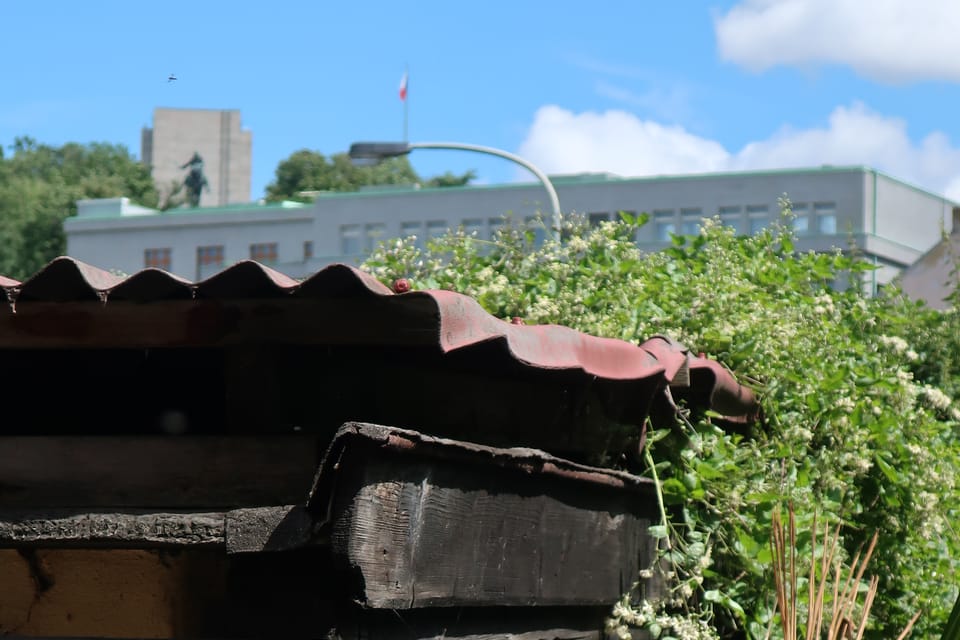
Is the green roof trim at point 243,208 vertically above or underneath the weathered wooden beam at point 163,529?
above

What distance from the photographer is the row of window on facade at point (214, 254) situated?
89.3m

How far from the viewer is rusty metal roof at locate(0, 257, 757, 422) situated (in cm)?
333

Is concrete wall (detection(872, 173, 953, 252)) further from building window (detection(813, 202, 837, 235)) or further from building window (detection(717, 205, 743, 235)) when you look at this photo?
building window (detection(717, 205, 743, 235))

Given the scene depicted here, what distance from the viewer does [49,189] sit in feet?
319

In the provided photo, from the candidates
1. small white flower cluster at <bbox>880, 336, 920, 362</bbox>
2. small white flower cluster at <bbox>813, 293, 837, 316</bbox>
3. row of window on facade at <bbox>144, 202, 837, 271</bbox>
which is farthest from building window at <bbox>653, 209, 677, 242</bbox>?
small white flower cluster at <bbox>880, 336, 920, 362</bbox>

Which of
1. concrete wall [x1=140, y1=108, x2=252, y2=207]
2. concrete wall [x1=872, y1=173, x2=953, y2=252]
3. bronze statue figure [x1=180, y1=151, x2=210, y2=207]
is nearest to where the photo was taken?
concrete wall [x1=872, y1=173, x2=953, y2=252]

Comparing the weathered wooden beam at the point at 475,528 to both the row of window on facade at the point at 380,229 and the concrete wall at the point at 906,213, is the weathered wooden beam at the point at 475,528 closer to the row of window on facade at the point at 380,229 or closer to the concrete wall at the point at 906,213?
the concrete wall at the point at 906,213

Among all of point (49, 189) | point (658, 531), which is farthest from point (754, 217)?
point (658, 531)

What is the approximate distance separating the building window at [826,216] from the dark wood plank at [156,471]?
75289 millimetres

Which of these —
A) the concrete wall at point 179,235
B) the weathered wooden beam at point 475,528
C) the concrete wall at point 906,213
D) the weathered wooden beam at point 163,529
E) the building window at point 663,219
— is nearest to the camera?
the weathered wooden beam at point 475,528

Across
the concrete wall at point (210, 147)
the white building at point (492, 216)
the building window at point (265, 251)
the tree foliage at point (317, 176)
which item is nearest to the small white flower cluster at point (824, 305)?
the white building at point (492, 216)

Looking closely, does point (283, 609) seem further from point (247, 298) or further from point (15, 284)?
point (15, 284)

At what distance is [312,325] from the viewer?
11.2 feet

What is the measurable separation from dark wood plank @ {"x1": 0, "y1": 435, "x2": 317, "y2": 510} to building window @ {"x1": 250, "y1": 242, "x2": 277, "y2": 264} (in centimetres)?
8514
